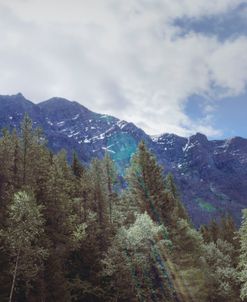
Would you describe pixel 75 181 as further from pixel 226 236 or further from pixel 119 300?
pixel 226 236

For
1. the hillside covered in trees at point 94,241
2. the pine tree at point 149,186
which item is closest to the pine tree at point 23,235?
the hillside covered in trees at point 94,241

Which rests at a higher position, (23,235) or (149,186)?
(149,186)

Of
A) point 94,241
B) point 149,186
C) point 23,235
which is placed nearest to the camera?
point 23,235

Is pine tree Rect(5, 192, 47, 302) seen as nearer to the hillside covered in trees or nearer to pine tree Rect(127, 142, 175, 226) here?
the hillside covered in trees

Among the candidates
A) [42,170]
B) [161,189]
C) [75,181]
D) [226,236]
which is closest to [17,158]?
[42,170]

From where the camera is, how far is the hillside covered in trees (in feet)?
108

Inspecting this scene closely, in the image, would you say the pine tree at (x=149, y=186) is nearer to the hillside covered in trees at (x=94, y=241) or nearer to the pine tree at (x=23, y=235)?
the hillside covered in trees at (x=94, y=241)

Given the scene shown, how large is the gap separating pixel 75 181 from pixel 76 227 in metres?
14.4

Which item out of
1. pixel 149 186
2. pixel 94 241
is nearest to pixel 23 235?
pixel 94 241

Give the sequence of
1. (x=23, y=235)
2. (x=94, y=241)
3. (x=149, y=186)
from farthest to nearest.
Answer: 1. (x=149, y=186)
2. (x=94, y=241)
3. (x=23, y=235)

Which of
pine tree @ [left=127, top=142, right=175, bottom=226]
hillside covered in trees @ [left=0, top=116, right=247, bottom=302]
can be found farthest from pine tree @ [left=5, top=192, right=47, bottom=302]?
pine tree @ [left=127, top=142, right=175, bottom=226]

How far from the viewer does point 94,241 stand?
43219mm

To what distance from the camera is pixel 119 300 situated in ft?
129

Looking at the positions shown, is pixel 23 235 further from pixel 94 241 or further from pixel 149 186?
pixel 149 186
